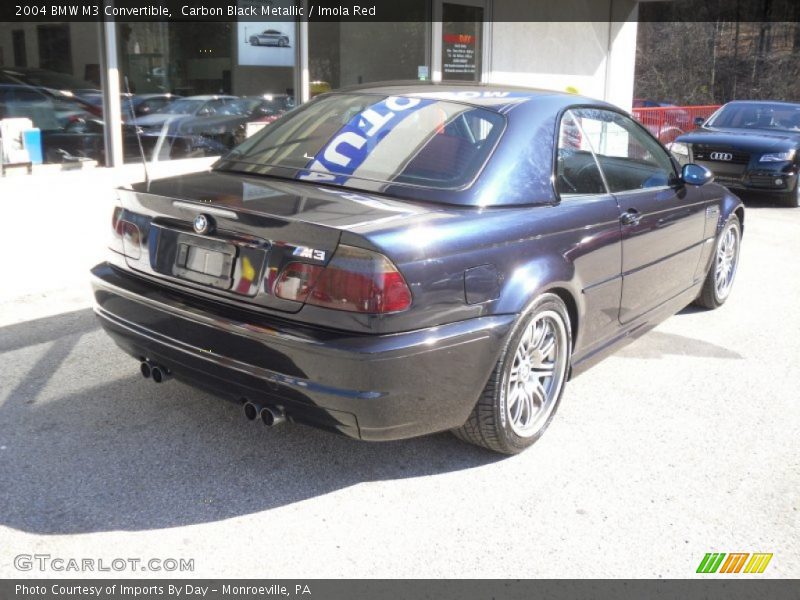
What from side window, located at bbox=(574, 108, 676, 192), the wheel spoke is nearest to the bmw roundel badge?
the wheel spoke

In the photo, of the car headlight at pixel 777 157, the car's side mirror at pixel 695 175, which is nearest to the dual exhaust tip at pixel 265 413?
the car's side mirror at pixel 695 175

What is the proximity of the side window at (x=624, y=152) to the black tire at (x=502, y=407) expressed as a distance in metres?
1.02

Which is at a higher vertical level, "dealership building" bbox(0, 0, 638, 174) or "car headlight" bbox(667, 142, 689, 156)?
"dealership building" bbox(0, 0, 638, 174)

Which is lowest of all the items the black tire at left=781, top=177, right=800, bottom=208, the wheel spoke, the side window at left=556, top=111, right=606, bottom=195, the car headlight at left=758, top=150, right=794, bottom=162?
the black tire at left=781, top=177, right=800, bottom=208

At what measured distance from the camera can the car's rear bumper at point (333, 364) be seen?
2.92 m

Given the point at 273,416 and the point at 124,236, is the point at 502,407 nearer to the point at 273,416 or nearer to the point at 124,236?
the point at 273,416


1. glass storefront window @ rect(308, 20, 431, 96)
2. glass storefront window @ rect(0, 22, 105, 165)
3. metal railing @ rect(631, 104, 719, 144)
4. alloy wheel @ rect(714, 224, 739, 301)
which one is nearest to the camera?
alloy wheel @ rect(714, 224, 739, 301)

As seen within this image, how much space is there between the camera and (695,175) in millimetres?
4863

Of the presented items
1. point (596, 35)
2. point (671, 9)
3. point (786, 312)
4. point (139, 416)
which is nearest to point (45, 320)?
point (139, 416)

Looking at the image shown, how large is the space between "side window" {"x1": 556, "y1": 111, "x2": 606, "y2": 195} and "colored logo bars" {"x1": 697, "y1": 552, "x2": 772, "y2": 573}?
1700 mm

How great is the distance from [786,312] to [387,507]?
14.1 ft

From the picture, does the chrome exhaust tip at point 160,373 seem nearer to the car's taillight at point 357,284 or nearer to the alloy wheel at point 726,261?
the car's taillight at point 357,284

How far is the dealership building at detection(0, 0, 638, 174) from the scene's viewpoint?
7039 mm

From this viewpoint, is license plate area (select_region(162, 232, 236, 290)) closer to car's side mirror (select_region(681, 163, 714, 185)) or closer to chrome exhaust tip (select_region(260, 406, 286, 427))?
chrome exhaust tip (select_region(260, 406, 286, 427))
